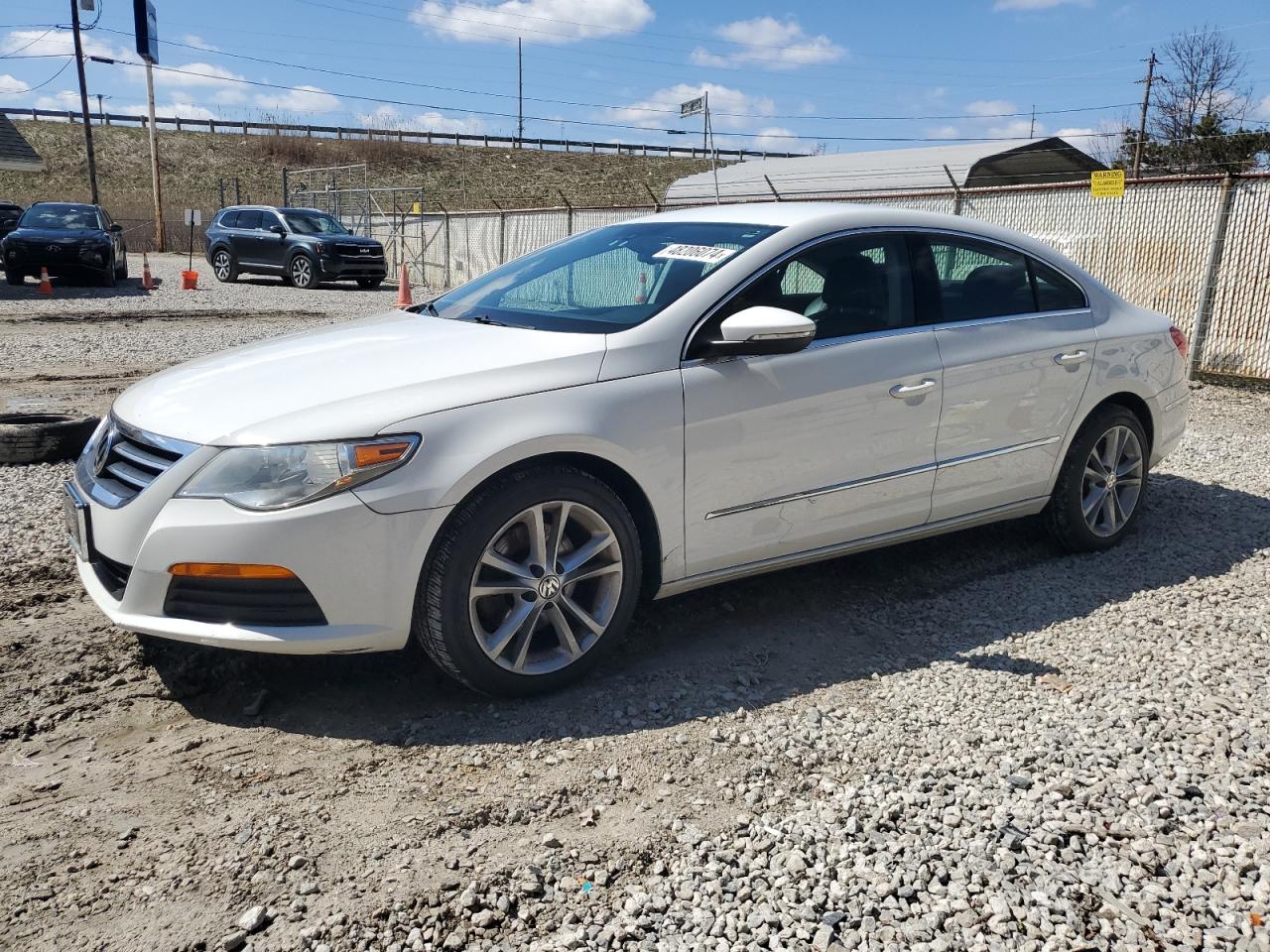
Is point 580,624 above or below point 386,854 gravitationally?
above

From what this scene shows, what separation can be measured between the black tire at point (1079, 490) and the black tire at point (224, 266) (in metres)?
22.7

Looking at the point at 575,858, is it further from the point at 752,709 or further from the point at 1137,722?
the point at 1137,722

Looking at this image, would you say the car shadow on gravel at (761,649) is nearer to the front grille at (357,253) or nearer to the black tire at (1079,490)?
the black tire at (1079,490)

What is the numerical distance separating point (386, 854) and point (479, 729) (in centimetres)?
69

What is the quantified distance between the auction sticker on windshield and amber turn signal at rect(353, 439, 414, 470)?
58.8 inches

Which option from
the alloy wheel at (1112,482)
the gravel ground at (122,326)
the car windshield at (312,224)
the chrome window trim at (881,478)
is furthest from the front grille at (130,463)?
the car windshield at (312,224)

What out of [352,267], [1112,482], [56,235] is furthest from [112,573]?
[352,267]

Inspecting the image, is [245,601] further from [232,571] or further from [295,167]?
[295,167]

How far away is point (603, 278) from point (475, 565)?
155cm

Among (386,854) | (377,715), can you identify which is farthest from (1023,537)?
(386,854)

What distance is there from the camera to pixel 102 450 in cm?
356

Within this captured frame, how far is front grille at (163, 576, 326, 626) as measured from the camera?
3.09m

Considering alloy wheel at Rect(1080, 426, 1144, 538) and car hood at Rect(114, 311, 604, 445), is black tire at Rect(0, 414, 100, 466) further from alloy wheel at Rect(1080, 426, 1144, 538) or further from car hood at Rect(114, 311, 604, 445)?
alloy wheel at Rect(1080, 426, 1144, 538)

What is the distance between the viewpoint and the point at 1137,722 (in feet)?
11.2
